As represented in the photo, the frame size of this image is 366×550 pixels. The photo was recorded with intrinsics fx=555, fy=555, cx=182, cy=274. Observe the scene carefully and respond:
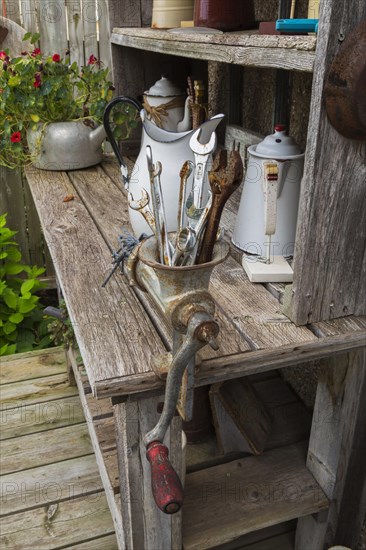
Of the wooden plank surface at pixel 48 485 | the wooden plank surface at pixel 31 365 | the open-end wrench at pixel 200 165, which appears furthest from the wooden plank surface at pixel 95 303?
the wooden plank surface at pixel 31 365

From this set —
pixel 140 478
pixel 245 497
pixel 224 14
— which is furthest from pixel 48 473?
pixel 224 14

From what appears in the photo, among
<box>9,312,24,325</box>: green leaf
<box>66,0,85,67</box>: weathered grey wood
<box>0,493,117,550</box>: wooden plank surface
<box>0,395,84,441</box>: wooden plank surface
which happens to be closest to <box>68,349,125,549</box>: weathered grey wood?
<box>0,493,117,550</box>: wooden plank surface

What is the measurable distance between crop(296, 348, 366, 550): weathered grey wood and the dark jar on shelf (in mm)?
750

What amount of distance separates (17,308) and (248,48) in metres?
2.04

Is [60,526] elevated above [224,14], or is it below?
below

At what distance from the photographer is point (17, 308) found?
2.65 m

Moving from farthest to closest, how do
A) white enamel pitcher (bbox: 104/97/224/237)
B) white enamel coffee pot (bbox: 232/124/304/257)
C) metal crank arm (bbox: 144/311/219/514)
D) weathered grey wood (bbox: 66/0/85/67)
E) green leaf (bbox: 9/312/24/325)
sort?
weathered grey wood (bbox: 66/0/85/67) → green leaf (bbox: 9/312/24/325) → white enamel pitcher (bbox: 104/97/224/237) → white enamel coffee pot (bbox: 232/124/304/257) → metal crank arm (bbox: 144/311/219/514)

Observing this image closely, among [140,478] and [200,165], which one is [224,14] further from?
[140,478]

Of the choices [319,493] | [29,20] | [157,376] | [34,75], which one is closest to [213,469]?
[319,493]

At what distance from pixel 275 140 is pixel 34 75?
3.39ft

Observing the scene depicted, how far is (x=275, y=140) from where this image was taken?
1067 mm

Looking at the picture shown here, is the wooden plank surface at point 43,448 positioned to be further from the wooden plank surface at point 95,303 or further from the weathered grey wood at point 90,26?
the weathered grey wood at point 90,26

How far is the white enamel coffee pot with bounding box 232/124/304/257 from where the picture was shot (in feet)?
3.39

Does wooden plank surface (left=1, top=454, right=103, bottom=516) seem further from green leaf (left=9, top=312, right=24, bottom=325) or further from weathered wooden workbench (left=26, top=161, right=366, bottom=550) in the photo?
green leaf (left=9, top=312, right=24, bottom=325)
